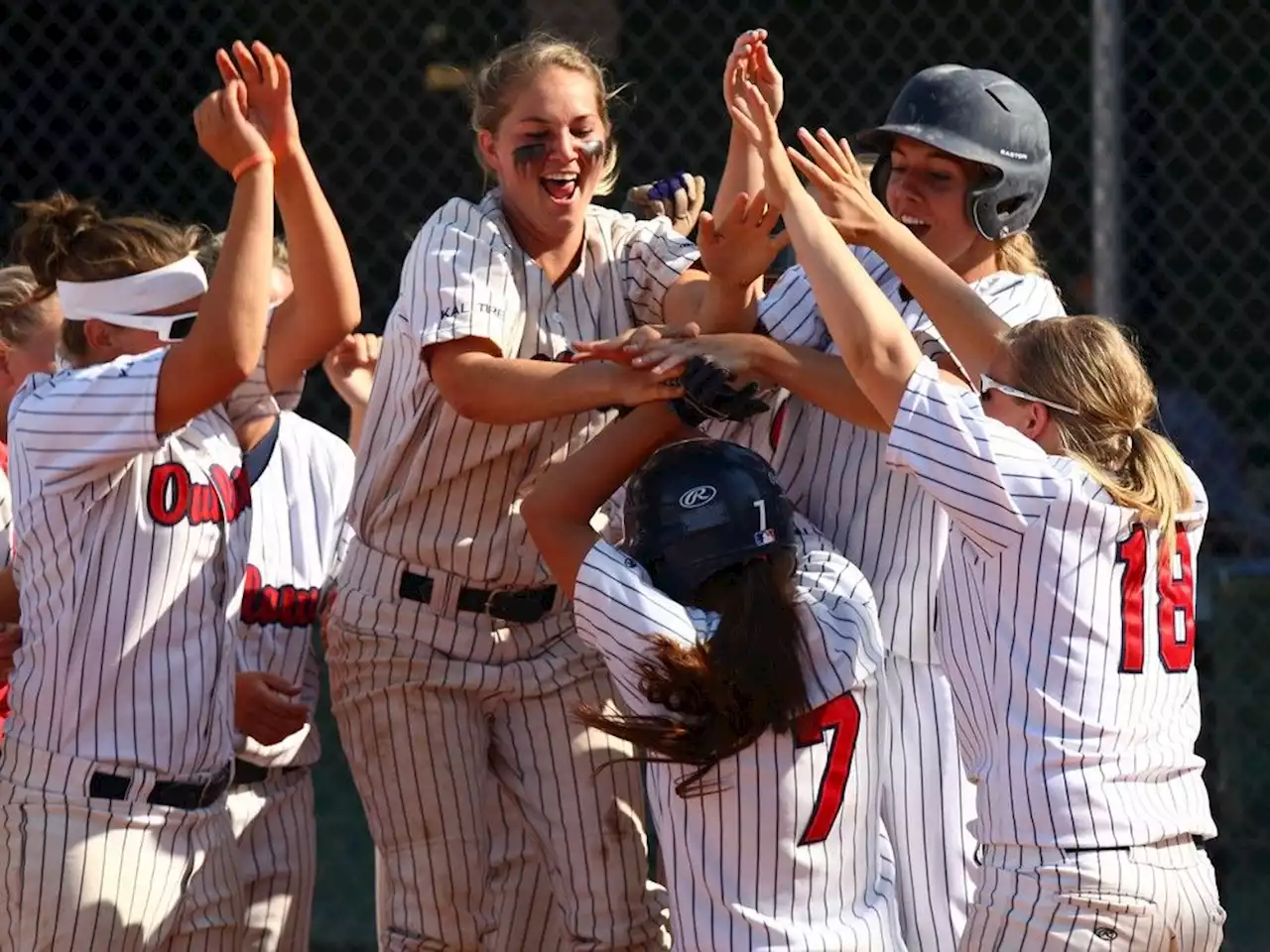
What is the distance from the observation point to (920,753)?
3.22 metres

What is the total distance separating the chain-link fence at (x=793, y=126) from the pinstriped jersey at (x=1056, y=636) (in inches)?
91.4

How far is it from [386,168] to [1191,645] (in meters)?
4.00

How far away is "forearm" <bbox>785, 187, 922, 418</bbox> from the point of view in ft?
9.68

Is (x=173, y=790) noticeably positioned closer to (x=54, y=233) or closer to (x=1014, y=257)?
(x=54, y=233)

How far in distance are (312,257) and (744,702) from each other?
1.10 metres

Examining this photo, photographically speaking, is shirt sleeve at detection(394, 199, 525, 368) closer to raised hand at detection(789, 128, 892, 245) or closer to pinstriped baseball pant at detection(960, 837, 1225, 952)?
raised hand at detection(789, 128, 892, 245)

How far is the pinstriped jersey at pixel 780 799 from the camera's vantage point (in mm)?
2900

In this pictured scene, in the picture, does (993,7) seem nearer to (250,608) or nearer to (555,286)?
(555,286)

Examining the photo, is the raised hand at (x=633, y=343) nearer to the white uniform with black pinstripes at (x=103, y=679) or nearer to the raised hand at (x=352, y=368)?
the white uniform with black pinstripes at (x=103, y=679)

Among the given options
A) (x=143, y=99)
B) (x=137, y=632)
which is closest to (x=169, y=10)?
(x=143, y=99)

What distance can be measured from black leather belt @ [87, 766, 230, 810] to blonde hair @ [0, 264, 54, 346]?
36.5 inches

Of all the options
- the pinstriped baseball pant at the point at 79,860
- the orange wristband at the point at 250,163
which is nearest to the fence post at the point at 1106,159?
the orange wristband at the point at 250,163

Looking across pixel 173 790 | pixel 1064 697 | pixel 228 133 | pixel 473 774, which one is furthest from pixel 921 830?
pixel 228 133

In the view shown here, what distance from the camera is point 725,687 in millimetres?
2812
